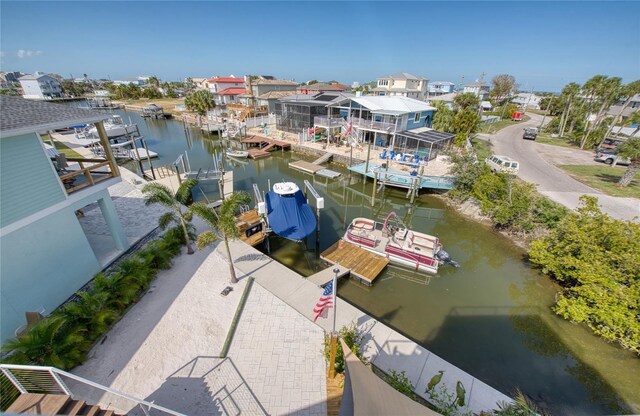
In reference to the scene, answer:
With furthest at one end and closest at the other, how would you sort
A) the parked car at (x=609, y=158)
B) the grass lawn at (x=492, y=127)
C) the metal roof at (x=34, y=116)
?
the grass lawn at (x=492, y=127)
the parked car at (x=609, y=158)
the metal roof at (x=34, y=116)

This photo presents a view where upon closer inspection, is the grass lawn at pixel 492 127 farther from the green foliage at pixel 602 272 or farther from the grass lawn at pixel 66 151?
the grass lawn at pixel 66 151

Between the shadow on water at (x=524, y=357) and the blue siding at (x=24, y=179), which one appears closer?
the blue siding at (x=24, y=179)

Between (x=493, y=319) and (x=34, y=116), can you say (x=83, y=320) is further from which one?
(x=493, y=319)

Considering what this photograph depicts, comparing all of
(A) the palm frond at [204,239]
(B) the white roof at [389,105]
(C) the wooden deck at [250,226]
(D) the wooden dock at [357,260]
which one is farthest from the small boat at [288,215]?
(B) the white roof at [389,105]

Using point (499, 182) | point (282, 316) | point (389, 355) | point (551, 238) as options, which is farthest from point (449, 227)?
point (282, 316)

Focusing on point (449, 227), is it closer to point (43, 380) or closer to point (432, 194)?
point (432, 194)

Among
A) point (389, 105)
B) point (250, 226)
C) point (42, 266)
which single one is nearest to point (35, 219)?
point (42, 266)

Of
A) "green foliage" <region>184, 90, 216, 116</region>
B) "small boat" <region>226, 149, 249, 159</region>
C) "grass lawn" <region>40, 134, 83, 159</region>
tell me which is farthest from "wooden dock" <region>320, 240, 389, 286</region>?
"green foliage" <region>184, 90, 216, 116</region>

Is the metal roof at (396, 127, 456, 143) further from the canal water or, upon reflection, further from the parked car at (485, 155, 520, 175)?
the canal water
